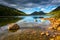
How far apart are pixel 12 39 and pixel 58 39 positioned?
622 cm

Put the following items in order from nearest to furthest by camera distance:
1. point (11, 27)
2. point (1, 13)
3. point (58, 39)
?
point (58, 39) < point (11, 27) < point (1, 13)

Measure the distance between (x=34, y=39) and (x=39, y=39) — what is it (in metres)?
0.68

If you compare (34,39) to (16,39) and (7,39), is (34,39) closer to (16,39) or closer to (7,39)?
(16,39)

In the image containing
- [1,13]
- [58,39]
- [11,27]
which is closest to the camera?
[58,39]

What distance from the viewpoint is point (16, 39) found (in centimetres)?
1741

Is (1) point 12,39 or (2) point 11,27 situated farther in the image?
(2) point 11,27

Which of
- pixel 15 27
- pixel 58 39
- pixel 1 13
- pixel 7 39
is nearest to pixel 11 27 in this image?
pixel 15 27

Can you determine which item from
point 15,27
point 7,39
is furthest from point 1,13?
point 7,39

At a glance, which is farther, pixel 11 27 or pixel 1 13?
pixel 1 13

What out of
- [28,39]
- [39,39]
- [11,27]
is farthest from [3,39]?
[11,27]

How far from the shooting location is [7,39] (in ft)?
57.5

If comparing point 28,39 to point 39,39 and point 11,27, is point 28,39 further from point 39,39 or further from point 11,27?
point 11,27

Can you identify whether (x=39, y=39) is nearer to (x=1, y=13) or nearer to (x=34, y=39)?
(x=34, y=39)

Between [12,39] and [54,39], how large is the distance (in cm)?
572
